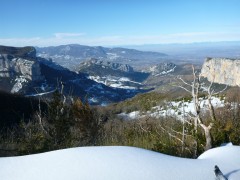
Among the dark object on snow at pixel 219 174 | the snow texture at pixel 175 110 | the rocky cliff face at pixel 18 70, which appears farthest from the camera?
the rocky cliff face at pixel 18 70

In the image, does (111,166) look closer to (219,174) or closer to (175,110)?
(219,174)

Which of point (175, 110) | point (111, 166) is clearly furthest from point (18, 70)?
point (111, 166)

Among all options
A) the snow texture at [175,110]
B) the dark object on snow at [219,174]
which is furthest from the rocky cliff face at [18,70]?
the dark object on snow at [219,174]

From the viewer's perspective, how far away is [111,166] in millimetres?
3207

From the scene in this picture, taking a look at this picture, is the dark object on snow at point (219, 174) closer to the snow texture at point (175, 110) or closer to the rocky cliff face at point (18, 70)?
the snow texture at point (175, 110)

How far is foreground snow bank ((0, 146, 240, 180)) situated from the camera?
307 centimetres

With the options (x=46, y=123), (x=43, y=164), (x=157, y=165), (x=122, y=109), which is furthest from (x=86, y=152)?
(x=122, y=109)

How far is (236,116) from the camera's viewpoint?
21.6ft

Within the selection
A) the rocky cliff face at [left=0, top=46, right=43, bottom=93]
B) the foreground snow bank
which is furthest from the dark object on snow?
the rocky cliff face at [left=0, top=46, right=43, bottom=93]

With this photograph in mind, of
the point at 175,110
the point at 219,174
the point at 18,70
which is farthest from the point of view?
the point at 18,70

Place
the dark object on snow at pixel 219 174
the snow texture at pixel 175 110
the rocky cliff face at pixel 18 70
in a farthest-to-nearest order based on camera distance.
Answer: the rocky cliff face at pixel 18 70 → the snow texture at pixel 175 110 → the dark object on snow at pixel 219 174

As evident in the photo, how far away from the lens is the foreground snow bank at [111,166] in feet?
10.1

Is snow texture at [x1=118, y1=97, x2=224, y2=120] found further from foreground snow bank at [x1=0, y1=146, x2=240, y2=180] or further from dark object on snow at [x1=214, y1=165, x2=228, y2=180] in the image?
dark object on snow at [x1=214, y1=165, x2=228, y2=180]

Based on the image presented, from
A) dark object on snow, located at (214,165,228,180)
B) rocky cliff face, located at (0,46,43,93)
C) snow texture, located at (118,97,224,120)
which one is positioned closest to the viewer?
dark object on snow, located at (214,165,228,180)
